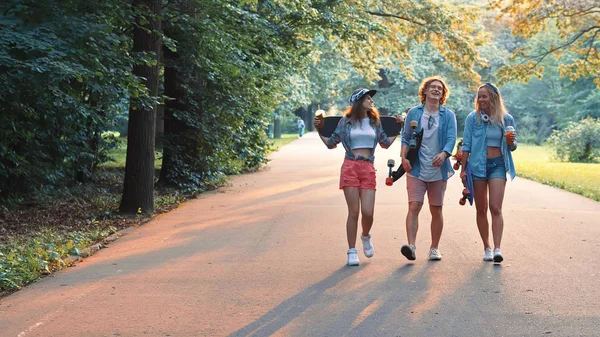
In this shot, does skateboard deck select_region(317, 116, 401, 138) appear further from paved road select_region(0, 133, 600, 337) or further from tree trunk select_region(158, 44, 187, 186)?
tree trunk select_region(158, 44, 187, 186)

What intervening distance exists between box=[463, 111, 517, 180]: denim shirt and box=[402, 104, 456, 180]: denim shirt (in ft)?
0.77

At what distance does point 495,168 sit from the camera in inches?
344

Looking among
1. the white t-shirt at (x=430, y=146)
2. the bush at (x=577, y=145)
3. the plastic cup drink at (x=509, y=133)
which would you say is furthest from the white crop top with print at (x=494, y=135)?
the bush at (x=577, y=145)

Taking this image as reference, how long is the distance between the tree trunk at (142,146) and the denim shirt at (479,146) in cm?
596

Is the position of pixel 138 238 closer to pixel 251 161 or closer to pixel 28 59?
pixel 28 59

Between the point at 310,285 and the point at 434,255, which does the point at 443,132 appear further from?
the point at 310,285

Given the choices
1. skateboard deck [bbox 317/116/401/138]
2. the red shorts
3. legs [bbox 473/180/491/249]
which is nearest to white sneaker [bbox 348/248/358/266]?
the red shorts

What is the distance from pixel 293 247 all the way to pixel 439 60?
55.0 metres

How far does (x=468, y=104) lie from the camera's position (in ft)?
240

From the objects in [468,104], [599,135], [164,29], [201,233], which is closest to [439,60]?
[468,104]

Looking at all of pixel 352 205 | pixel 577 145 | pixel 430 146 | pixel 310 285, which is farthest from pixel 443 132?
pixel 577 145

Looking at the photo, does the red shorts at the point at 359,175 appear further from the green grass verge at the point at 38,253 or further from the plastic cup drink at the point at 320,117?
the green grass verge at the point at 38,253

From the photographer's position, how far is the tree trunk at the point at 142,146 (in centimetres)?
1323

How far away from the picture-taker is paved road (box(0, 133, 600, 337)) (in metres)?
6.06
